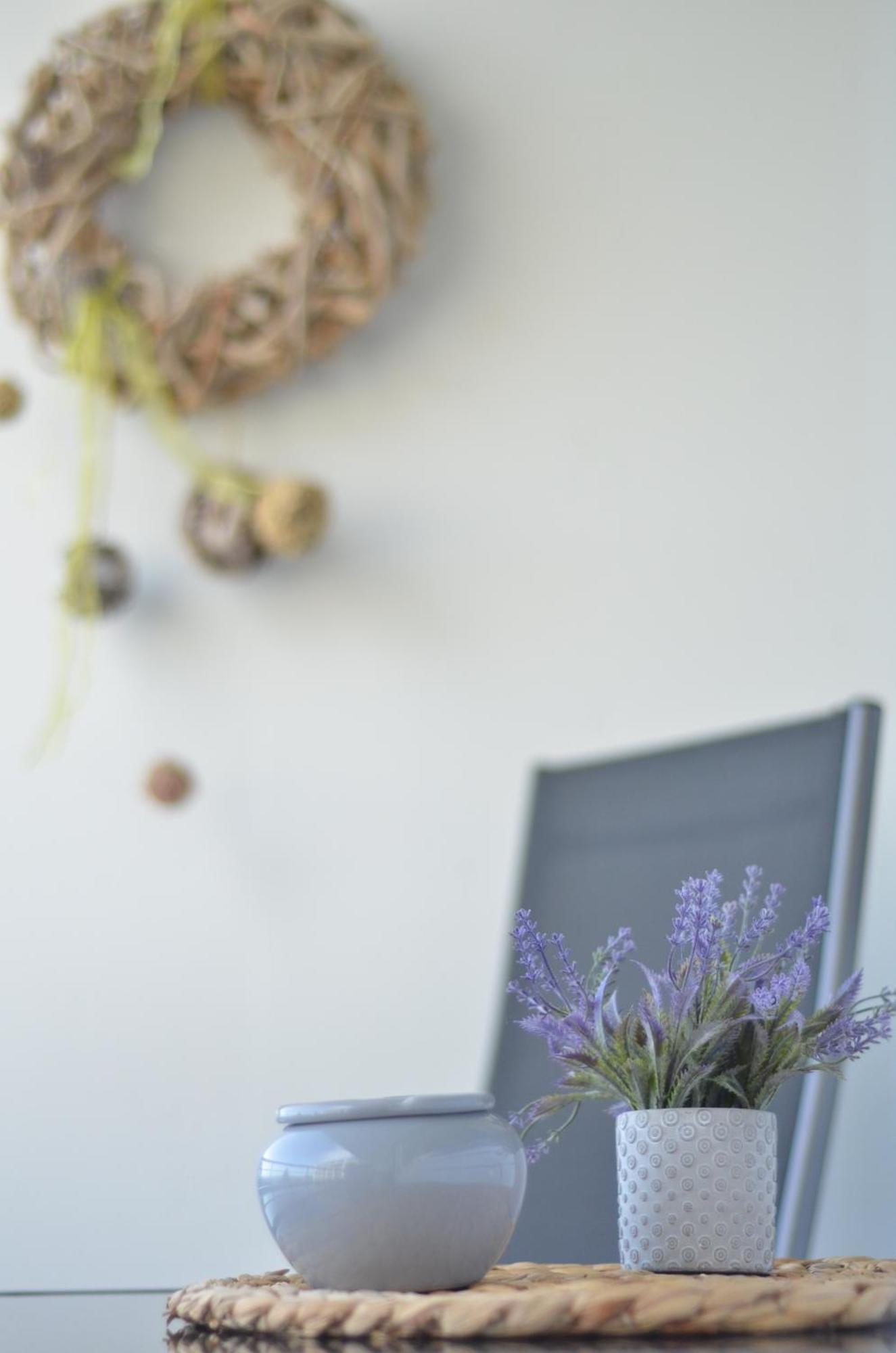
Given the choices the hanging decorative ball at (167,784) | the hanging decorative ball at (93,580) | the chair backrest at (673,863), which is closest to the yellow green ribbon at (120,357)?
the hanging decorative ball at (93,580)

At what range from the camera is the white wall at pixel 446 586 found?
1.65 metres

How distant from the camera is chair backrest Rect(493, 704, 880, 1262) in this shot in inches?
45.1

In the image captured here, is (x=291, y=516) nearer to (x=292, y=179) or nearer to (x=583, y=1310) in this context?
(x=292, y=179)

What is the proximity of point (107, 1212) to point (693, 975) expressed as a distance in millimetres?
1135

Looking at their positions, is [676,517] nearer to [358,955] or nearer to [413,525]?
[413,525]

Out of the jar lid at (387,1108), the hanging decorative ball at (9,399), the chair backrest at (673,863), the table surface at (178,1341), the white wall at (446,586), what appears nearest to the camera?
the table surface at (178,1341)

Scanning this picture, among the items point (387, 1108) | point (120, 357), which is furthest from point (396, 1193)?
point (120, 357)

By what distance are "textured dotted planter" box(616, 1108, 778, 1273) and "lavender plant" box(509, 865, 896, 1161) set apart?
12 mm

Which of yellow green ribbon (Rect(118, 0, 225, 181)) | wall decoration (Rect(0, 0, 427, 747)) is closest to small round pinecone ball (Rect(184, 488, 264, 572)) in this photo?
wall decoration (Rect(0, 0, 427, 747))

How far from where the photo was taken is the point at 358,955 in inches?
65.9

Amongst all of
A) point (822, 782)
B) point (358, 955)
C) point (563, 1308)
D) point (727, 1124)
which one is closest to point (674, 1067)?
point (727, 1124)

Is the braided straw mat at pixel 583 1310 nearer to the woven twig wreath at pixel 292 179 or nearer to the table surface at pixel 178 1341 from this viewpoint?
the table surface at pixel 178 1341

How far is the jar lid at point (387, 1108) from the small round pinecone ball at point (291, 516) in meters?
1.08

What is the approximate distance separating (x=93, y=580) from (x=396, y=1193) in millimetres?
1185
